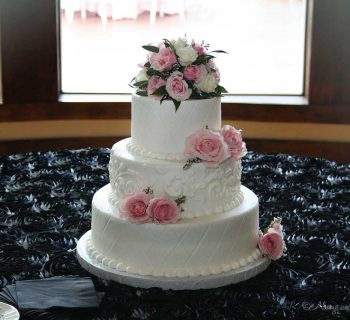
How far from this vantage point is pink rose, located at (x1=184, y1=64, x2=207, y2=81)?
238cm

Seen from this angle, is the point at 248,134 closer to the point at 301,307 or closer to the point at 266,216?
the point at 266,216

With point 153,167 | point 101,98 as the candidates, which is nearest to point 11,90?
point 101,98

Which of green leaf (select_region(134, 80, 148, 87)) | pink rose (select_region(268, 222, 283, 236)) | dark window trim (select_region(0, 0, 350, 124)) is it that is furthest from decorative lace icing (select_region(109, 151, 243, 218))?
dark window trim (select_region(0, 0, 350, 124))

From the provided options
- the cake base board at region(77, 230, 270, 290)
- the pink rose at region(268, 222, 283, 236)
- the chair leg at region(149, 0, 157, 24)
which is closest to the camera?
the cake base board at region(77, 230, 270, 290)

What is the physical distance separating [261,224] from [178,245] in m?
0.58

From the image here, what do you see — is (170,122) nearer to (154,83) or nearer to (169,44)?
(154,83)

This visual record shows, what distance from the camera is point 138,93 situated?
2520 mm

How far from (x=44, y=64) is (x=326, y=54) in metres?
1.84

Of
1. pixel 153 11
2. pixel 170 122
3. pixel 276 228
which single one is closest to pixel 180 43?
pixel 170 122

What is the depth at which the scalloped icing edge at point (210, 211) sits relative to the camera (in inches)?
95.7

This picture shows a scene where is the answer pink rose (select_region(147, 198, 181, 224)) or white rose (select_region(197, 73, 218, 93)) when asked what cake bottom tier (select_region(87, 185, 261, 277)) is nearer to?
pink rose (select_region(147, 198, 181, 224))

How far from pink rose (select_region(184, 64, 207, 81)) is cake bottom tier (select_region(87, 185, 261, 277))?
0.48m

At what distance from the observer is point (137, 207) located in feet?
7.73

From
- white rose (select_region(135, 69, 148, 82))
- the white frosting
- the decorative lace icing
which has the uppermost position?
white rose (select_region(135, 69, 148, 82))
